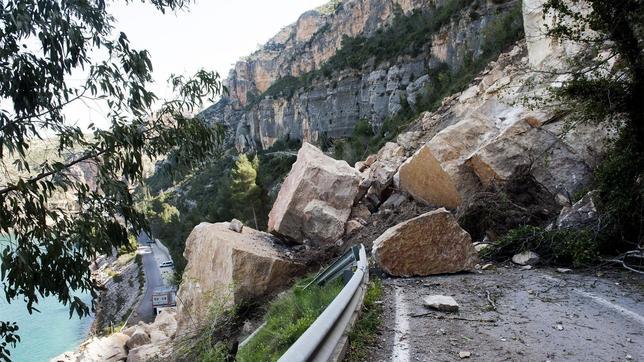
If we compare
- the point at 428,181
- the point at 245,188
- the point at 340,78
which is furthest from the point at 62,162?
the point at 340,78

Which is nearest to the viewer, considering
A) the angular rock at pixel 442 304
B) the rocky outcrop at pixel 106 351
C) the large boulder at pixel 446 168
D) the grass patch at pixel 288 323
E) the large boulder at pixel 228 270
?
the grass patch at pixel 288 323

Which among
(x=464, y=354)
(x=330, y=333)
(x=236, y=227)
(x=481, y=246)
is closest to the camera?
(x=330, y=333)

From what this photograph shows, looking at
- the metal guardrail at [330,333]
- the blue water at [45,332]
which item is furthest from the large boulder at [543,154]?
the blue water at [45,332]

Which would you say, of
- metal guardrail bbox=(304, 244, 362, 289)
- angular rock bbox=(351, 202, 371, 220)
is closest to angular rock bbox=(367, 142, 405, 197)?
angular rock bbox=(351, 202, 371, 220)

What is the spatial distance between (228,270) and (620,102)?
7125mm

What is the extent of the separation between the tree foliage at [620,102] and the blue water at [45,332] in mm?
30729

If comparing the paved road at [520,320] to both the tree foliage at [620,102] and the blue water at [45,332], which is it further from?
the blue water at [45,332]

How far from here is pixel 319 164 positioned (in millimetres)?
10422

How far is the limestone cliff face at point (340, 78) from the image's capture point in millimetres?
43562

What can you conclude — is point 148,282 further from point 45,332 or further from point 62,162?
point 62,162

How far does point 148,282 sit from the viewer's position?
43812 millimetres

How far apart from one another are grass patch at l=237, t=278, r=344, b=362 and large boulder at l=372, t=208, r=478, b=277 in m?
0.98

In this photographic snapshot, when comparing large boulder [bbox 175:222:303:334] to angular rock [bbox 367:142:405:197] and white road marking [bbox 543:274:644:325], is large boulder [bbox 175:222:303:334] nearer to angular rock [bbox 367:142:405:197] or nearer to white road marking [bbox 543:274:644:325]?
angular rock [bbox 367:142:405:197]

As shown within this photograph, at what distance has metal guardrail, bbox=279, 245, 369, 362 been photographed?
1.91 metres
